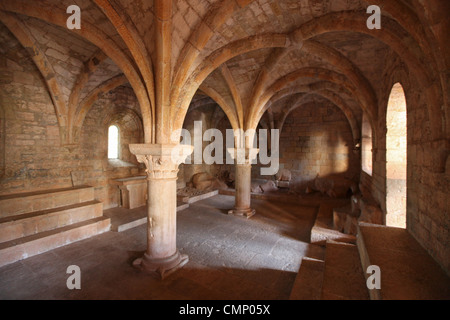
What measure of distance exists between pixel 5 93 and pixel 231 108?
5614 mm

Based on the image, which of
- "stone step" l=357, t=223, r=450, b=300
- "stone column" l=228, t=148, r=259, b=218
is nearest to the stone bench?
"stone column" l=228, t=148, r=259, b=218

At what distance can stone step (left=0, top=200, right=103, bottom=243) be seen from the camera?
4320mm

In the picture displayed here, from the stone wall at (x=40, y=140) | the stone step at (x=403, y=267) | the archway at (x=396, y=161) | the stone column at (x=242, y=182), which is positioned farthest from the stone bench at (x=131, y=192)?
the archway at (x=396, y=161)

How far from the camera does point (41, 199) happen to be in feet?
17.1

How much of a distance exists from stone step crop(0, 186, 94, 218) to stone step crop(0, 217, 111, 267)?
0.80 metres

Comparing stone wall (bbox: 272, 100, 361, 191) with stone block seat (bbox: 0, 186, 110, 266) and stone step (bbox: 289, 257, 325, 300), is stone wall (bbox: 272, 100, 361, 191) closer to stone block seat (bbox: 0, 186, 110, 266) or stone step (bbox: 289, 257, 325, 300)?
stone step (bbox: 289, 257, 325, 300)

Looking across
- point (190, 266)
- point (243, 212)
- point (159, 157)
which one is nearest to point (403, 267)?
point (190, 266)

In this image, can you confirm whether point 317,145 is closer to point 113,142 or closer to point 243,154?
point 243,154

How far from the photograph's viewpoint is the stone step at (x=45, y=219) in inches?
170

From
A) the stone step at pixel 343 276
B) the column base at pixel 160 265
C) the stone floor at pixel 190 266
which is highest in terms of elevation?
the stone step at pixel 343 276

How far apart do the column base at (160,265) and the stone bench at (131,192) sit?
12.9 ft

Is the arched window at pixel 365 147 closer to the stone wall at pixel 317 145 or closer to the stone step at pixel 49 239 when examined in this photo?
the stone wall at pixel 317 145

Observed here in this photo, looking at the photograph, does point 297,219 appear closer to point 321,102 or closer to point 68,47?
point 321,102

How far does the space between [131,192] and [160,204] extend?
434 cm
